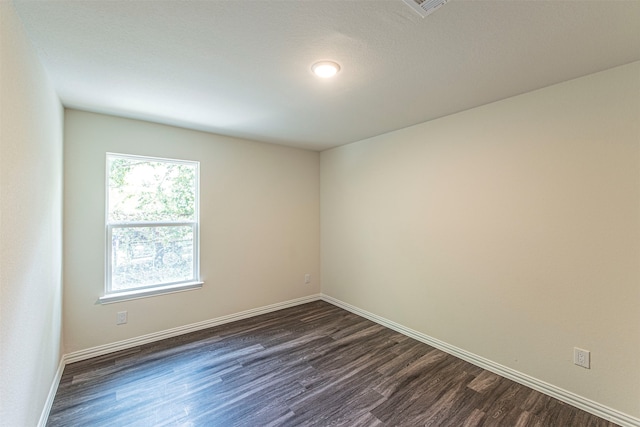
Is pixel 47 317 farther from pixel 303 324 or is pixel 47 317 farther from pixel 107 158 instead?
pixel 303 324

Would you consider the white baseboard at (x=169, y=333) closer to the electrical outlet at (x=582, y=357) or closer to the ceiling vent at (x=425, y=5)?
the electrical outlet at (x=582, y=357)

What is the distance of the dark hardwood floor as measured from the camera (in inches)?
76.0

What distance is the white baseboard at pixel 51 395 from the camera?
1.83 m

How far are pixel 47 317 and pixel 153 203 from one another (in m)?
1.41

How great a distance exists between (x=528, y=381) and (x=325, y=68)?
294 centimetres

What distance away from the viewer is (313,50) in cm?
170

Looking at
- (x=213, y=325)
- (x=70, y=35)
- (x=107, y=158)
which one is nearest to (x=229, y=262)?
(x=213, y=325)

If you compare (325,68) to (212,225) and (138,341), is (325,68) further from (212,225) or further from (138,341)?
(138,341)

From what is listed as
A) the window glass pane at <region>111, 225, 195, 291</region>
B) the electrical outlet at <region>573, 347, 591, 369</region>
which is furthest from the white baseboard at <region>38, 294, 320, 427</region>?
the electrical outlet at <region>573, 347, 591, 369</region>

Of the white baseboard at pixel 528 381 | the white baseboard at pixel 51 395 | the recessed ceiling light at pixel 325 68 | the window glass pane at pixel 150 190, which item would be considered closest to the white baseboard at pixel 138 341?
the white baseboard at pixel 51 395

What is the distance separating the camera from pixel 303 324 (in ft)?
11.5

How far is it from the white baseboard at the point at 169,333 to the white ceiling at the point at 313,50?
2345 mm

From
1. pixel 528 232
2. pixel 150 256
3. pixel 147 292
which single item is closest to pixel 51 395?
pixel 147 292

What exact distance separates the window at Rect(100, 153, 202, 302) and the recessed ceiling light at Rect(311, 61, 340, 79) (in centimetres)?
210
